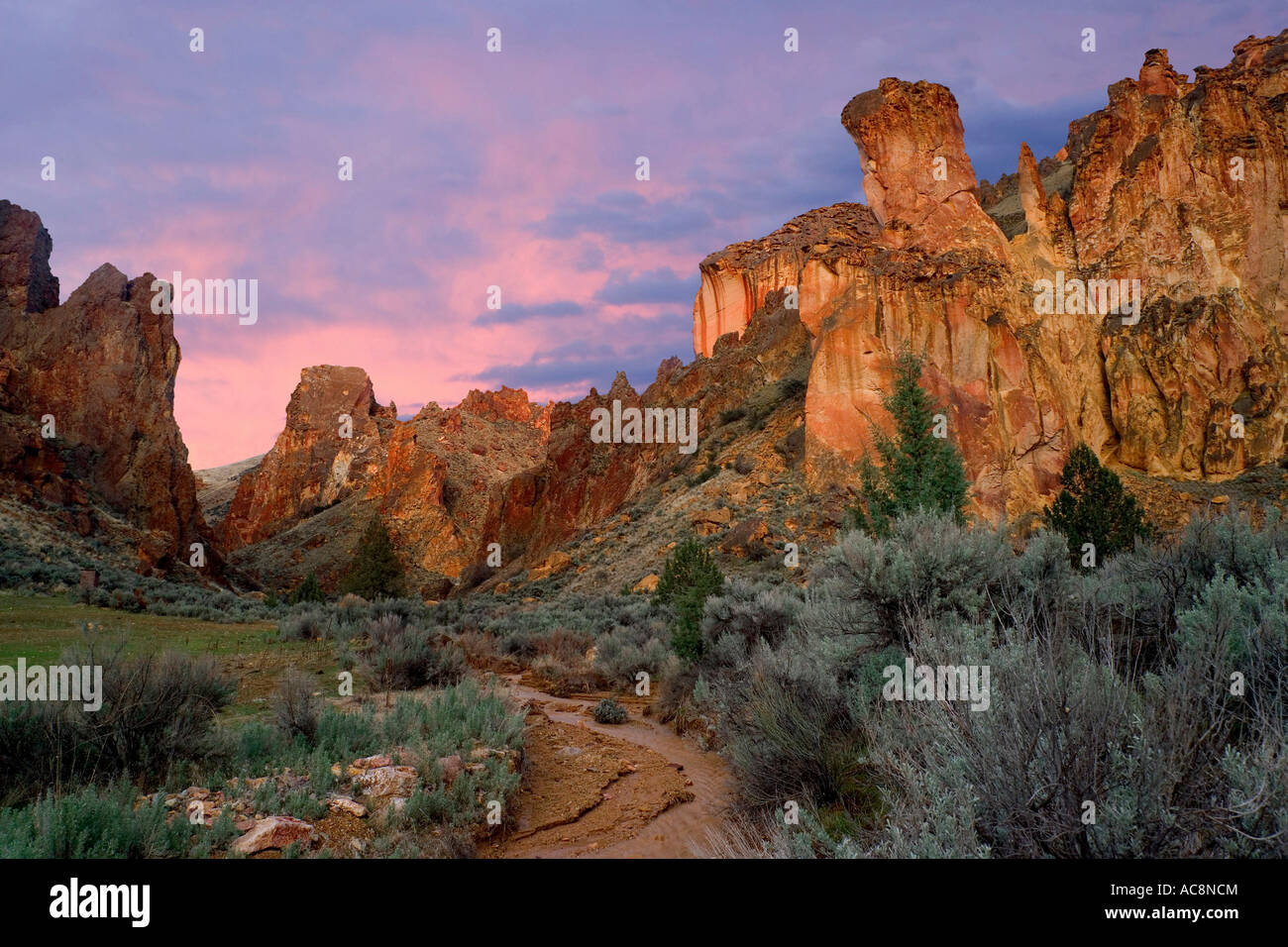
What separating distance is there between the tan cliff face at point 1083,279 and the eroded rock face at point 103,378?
39.0m

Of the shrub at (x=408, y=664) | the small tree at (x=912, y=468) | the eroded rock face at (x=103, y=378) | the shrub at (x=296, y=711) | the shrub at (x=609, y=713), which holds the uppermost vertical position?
the eroded rock face at (x=103, y=378)

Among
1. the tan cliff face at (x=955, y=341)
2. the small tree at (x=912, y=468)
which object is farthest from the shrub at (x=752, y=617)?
the tan cliff face at (x=955, y=341)

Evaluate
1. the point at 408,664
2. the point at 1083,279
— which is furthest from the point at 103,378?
the point at 1083,279

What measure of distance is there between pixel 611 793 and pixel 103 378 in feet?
165

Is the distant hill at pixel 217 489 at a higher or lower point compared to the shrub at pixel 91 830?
higher

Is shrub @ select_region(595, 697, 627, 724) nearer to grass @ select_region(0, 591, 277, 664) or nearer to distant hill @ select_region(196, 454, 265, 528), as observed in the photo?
grass @ select_region(0, 591, 277, 664)

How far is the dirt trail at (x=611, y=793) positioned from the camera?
6.23 m

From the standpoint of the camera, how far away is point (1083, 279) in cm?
4666

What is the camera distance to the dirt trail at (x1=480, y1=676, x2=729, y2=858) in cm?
623

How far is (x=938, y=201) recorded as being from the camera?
125 ft

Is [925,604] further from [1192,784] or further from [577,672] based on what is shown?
[577,672]

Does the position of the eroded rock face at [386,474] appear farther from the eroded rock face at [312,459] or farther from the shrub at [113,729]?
the shrub at [113,729]

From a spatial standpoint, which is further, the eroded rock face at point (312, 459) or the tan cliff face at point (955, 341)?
the eroded rock face at point (312, 459)

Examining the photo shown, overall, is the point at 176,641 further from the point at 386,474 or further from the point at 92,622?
the point at 386,474
